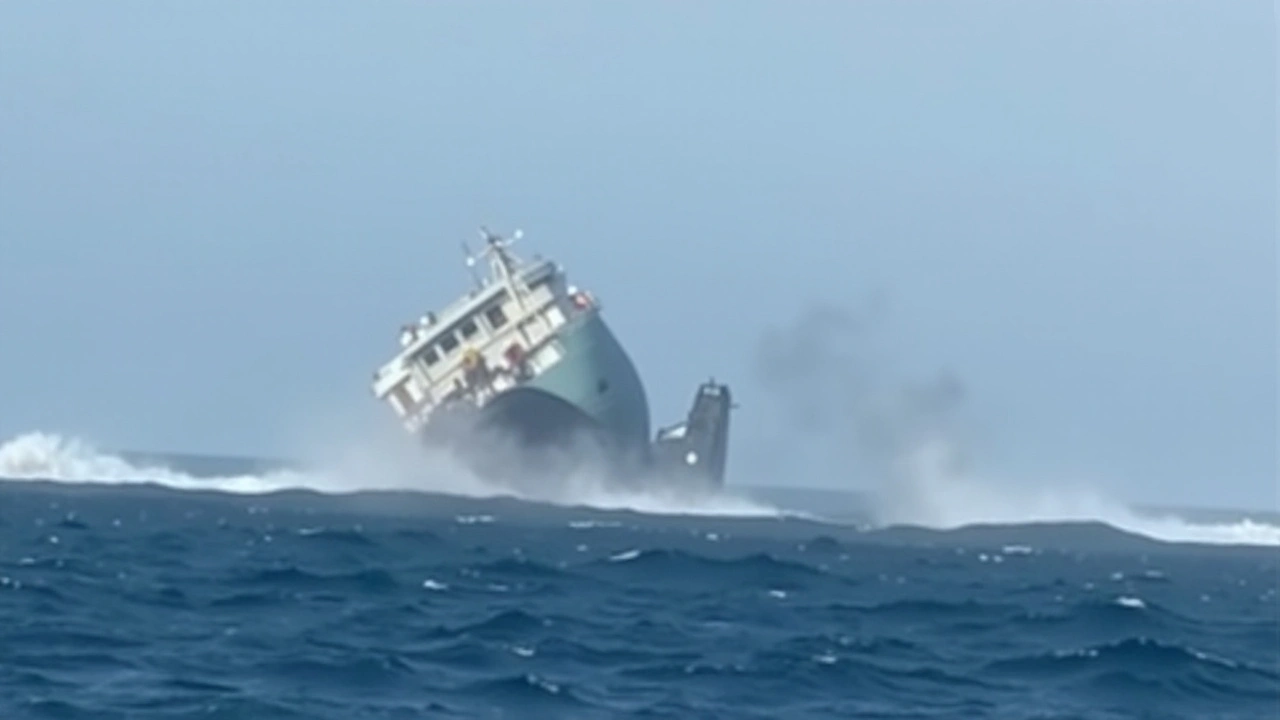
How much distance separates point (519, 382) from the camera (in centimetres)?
8631

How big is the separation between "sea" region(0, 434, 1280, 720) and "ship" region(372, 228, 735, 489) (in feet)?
55.4

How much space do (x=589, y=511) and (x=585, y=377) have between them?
4.32 metres

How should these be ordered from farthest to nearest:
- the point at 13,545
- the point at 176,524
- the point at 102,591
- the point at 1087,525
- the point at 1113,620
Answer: the point at 1087,525
the point at 176,524
the point at 13,545
the point at 1113,620
the point at 102,591

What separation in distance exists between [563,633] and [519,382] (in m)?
50.1

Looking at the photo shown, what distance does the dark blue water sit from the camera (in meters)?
29.8

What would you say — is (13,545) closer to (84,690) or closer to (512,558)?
(512,558)

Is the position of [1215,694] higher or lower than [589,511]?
lower

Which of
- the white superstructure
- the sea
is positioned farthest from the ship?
the sea

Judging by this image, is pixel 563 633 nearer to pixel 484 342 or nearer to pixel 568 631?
pixel 568 631

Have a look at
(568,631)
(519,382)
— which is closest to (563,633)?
(568,631)

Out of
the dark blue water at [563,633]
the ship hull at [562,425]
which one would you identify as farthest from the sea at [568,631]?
the ship hull at [562,425]

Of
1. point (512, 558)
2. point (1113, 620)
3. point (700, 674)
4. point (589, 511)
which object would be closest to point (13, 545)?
point (512, 558)

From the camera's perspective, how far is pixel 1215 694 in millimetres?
33438

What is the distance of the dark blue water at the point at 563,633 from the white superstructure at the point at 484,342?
21.1 meters
